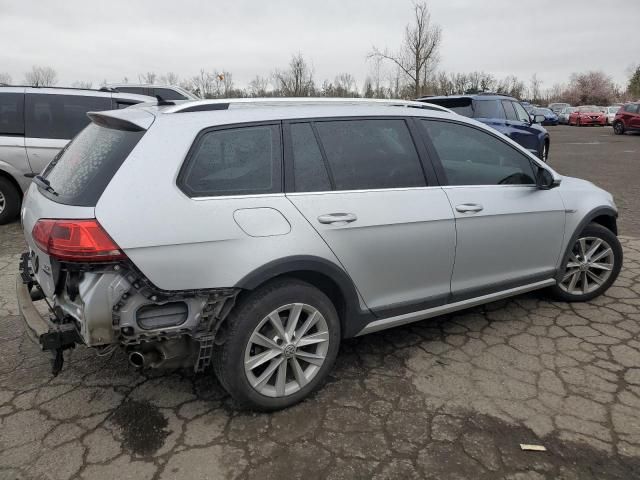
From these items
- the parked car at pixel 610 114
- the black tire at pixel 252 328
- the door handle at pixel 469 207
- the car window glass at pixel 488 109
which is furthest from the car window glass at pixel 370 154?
the parked car at pixel 610 114

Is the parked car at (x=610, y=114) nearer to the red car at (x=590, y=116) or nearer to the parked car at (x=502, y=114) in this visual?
the red car at (x=590, y=116)

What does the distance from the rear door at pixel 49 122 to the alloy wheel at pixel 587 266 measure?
591 cm

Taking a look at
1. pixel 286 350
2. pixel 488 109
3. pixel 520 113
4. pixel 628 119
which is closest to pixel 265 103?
pixel 286 350

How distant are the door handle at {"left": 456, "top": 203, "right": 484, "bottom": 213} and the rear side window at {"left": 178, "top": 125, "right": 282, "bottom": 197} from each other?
1249mm

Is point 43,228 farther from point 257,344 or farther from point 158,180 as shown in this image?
point 257,344

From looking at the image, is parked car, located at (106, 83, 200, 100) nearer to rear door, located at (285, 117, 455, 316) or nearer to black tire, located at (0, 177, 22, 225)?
black tire, located at (0, 177, 22, 225)

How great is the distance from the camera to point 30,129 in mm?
6570

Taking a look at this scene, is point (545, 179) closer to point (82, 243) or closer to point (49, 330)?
point (82, 243)

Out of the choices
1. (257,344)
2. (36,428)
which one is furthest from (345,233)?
(36,428)

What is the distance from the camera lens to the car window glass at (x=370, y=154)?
9.59 feet

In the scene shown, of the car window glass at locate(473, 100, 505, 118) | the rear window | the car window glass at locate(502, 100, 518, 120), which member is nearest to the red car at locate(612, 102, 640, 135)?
the car window glass at locate(502, 100, 518, 120)

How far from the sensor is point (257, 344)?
2.64 metres

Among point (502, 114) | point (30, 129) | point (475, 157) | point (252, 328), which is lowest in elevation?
point (252, 328)

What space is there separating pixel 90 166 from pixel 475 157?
2.52 meters
